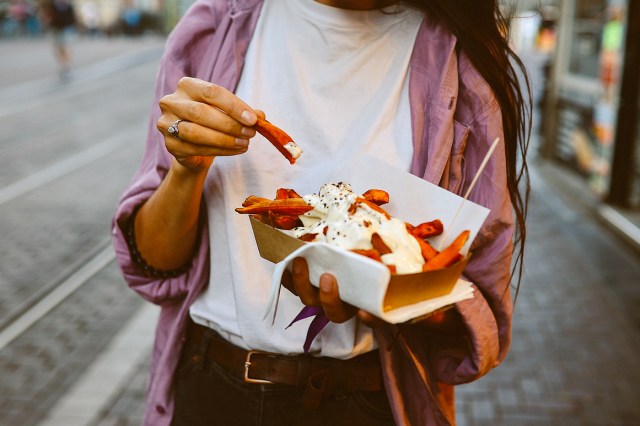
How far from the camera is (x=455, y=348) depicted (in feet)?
5.23

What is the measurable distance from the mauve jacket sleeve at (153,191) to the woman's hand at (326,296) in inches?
17.0

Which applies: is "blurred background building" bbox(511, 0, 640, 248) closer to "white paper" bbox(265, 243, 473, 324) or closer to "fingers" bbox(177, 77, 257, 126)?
"fingers" bbox(177, 77, 257, 126)

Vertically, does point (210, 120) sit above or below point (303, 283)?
above

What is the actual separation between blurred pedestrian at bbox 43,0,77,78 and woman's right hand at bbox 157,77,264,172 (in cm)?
1722

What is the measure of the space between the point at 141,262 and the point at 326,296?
63 centimetres

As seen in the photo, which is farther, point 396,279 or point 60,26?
point 60,26

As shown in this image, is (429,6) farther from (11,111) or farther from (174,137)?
(11,111)

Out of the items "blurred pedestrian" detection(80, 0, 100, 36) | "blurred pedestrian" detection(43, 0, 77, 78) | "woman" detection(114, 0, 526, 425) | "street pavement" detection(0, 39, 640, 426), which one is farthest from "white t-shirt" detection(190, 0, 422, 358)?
"blurred pedestrian" detection(80, 0, 100, 36)

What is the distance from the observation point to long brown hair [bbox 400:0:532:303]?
1.59m

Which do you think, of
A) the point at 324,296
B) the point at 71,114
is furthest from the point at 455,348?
the point at 71,114

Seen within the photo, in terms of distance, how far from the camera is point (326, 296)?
1237 millimetres

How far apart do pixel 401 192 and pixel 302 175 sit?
0.86 ft

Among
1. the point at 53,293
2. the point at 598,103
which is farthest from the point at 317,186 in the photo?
the point at 598,103

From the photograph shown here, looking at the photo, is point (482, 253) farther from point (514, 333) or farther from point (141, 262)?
point (514, 333)
